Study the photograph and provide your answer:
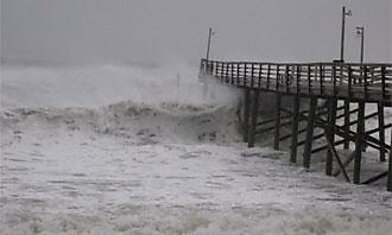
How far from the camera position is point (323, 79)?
19.4 meters

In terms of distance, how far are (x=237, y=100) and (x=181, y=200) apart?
16.6m

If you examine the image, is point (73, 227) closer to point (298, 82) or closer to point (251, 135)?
point (298, 82)

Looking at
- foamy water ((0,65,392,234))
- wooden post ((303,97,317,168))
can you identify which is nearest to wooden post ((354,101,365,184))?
foamy water ((0,65,392,234))

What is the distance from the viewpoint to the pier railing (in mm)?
16031

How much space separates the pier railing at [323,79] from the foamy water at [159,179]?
6.91ft

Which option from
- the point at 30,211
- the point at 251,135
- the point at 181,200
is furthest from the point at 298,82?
the point at 30,211

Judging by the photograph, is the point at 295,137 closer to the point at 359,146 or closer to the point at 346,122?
the point at 346,122

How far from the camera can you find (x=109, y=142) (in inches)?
982

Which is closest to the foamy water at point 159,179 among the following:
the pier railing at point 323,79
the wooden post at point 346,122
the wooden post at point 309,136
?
the wooden post at point 309,136

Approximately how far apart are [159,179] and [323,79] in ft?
19.4

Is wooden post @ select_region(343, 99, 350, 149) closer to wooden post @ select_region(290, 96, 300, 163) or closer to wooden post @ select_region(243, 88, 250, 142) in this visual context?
wooden post @ select_region(290, 96, 300, 163)

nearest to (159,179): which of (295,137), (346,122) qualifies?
(295,137)

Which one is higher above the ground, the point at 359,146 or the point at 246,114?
the point at 246,114

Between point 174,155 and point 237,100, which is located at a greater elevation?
point 237,100
